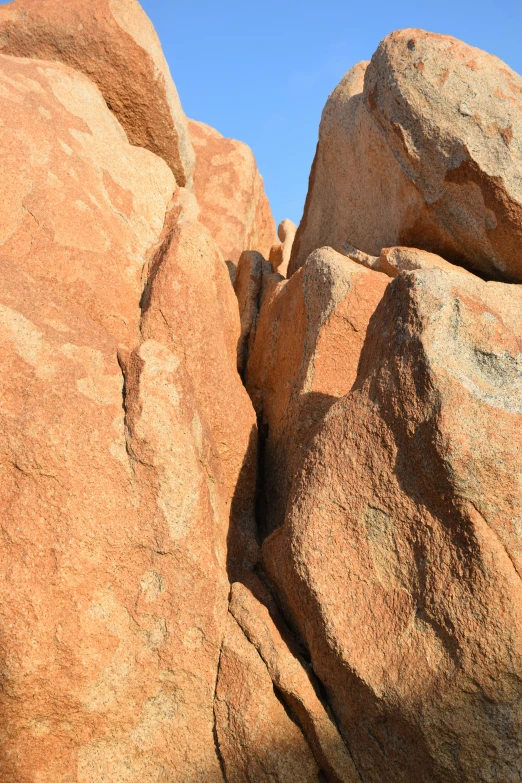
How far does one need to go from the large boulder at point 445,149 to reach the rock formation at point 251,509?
0.02m

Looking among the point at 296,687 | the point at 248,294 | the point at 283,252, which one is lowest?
the point at 296,687

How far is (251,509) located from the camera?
343 centimetres

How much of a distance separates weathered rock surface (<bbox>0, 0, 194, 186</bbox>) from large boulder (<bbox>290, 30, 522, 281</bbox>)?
1.44 meters

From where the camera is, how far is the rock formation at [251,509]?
2309mm

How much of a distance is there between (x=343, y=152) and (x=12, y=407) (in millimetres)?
3035

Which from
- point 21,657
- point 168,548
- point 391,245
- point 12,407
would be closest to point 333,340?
point 391,245

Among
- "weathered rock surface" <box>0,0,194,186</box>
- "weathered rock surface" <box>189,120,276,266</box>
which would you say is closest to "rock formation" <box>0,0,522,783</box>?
"weathered rock surface" <box>0,0,194,186</box>

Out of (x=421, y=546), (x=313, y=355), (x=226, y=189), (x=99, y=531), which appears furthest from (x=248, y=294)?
(x=421, y=546)

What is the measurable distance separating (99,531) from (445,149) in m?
2.55

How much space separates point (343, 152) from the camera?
15.3ft

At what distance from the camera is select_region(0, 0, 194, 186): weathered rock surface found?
4430mm

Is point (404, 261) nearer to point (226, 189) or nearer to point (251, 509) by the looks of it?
point (251, 509)

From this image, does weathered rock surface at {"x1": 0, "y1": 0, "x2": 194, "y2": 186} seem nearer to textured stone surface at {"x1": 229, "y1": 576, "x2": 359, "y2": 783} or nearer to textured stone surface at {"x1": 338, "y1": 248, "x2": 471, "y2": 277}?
textured stone surface at {"x1": 338, "y1": 248, "x2": 471, "y2": 277}

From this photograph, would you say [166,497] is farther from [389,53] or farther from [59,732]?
[389,53]
